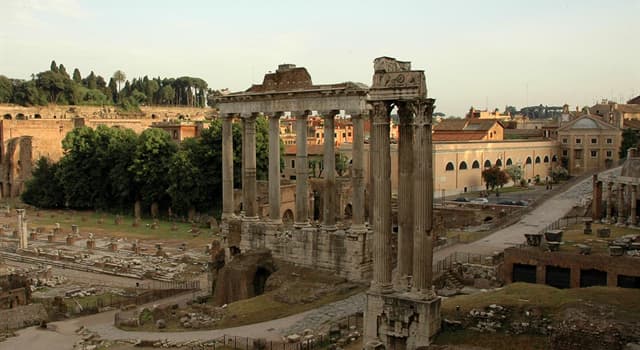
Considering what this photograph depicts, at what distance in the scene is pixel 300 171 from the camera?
1139 inches

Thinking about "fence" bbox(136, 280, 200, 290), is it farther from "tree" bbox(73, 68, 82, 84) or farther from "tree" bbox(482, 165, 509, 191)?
"tree" bbox(73, 68, 82, 84)

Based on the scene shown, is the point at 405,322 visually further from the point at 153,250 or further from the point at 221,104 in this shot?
the point at 153,250

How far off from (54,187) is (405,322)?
59096mm

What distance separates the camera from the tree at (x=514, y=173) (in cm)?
6781

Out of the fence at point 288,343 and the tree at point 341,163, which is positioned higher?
the tree at point 341,163

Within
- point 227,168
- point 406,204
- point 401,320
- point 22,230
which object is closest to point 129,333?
point 227,168

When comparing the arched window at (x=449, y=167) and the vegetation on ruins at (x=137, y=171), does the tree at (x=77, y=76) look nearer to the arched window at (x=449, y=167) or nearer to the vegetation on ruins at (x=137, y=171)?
the vegetation on ruins at (x=137, y=171)

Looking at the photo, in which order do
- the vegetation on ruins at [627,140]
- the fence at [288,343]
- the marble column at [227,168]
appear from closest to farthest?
the fence at [288,343], the marble column at [227,168], the vegetation on ruins at [627,140]

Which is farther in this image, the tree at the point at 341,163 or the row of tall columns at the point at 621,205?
the tree at the point at 341,163

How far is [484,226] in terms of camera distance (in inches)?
1773

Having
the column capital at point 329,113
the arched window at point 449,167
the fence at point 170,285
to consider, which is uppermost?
the column capital at point 329,113

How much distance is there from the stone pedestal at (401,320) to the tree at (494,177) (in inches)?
1865

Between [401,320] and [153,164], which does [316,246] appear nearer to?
[401,320]

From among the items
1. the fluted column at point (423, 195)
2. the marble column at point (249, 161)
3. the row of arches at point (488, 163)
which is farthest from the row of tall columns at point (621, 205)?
the fluted column at point (423, 195)
